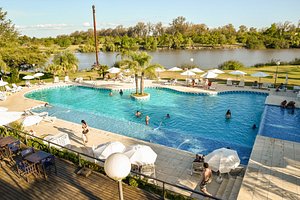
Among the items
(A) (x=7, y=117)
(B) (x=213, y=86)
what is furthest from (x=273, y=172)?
(B) (x=213, y=86)

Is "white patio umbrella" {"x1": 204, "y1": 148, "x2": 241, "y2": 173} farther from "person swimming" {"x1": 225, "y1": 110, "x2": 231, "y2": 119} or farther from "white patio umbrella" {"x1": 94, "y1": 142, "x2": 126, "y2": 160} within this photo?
"person swimming" {"x1": 225, "y1": 110, "x2": 231, "y2": 119}

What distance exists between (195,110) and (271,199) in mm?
11902

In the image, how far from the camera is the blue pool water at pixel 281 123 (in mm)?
13586

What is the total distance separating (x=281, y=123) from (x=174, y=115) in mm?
7327

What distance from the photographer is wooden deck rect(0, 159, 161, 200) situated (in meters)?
6.69

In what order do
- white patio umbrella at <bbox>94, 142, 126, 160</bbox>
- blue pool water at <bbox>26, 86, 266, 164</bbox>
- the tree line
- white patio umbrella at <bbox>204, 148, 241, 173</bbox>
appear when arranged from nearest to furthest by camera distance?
white patio umbrella at <bbox>204, 148, 241, 173</bbox>
white patio umbrella at <bbox>94, 142, 126, 160</bbox>
blue pool water at <bbox>26, 86, 266, 164</bbox>
the tree line

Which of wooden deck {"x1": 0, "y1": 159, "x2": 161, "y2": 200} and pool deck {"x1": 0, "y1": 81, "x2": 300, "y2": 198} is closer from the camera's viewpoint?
wooden deck {"x1": 0, "y1": 159, "x2": 161, "y2": 200}

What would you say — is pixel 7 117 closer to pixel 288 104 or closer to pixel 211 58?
pixel 288 104

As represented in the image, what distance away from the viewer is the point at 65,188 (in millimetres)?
7094

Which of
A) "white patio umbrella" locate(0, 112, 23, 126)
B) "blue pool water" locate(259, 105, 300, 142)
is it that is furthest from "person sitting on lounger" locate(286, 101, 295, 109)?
"white patio umbrella" locate(0, 112, 23, 126)

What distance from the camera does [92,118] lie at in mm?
17469

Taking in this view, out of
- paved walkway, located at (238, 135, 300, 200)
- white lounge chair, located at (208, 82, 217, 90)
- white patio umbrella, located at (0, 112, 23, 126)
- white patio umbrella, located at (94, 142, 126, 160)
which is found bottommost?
paved walkway, located at (238, 135, 300, 200)

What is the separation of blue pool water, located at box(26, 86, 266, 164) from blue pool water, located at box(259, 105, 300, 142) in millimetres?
697

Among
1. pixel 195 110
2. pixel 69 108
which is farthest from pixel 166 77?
pixel 69 108
